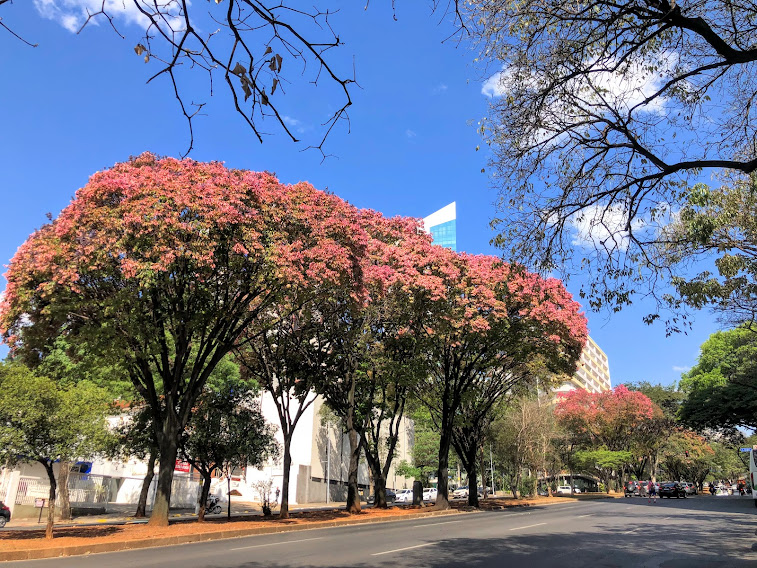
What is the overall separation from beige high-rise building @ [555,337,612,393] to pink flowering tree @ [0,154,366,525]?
319 ft

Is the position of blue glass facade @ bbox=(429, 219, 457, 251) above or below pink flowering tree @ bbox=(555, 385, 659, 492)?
above

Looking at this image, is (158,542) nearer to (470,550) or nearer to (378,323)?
(470,550)

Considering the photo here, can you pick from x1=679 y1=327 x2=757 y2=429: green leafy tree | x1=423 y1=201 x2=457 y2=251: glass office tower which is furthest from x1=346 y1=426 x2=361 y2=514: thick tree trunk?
x1=423 y1=201 x2=457 y2=251: glass office tower

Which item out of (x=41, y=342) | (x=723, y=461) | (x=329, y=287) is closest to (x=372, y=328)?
(x=329, y=287)

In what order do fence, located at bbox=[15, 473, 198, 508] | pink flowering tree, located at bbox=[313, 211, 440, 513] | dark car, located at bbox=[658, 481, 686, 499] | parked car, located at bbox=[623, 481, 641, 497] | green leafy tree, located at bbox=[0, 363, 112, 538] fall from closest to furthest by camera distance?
green leafy tree, located at bbox=[0, 363, 112, 538]
pink flowering tree, located at bbox=[313, 211, 440, 513]
fence, located at bbox=[15, 473, 198, 508]
dark car, located at bbox=[658, 481, 686, 499]
parked car, located at bbox=[623, 481, 641, 497]

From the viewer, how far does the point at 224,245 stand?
1388 centimetres

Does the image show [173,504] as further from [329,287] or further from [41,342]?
[329,287]

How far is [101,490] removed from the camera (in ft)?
97.3

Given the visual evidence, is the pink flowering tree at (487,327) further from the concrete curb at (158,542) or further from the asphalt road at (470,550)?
the asphalt road at (470,550)

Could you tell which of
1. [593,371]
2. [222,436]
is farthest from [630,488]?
[593,371]

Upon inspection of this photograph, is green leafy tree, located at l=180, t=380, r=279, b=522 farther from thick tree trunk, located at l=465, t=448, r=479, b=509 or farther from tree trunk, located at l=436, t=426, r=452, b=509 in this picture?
thick tree trunk, located at l=465, t=448, r=479, b=509

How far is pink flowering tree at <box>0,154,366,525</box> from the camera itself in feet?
42.5

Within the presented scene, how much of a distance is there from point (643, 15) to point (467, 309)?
14531mm

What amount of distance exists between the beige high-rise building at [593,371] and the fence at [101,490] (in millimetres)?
84120
